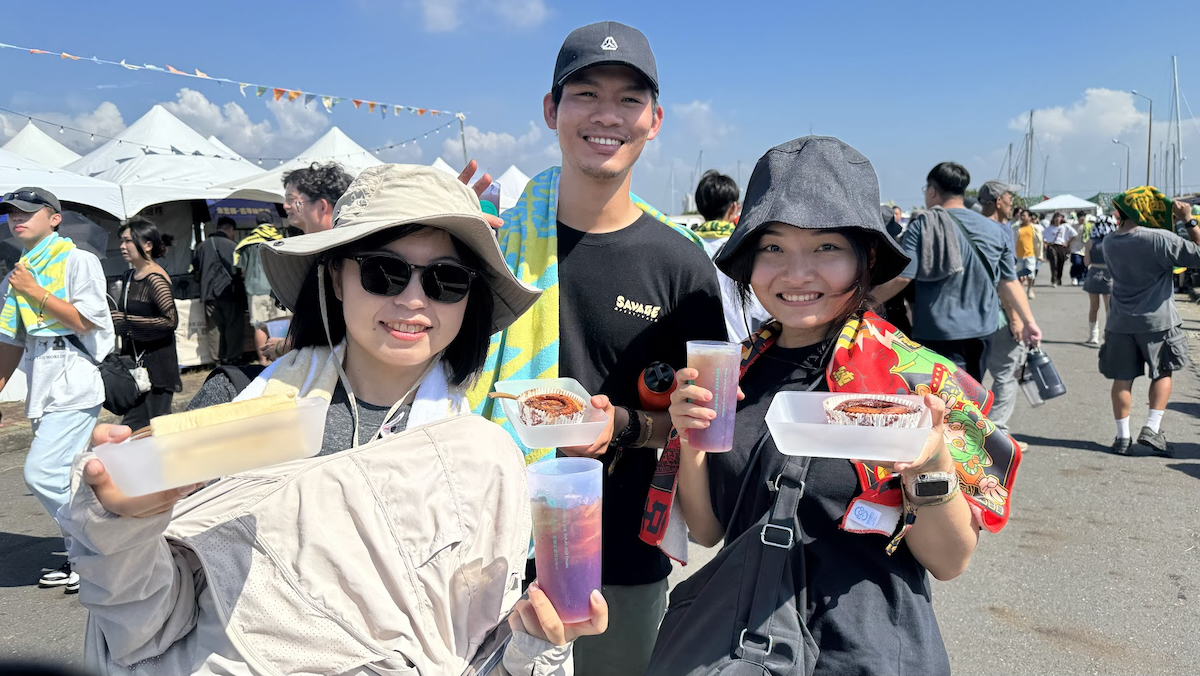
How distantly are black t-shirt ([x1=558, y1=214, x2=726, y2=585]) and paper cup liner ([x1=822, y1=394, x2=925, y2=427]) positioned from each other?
2.83 feet

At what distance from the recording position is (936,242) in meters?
5.75

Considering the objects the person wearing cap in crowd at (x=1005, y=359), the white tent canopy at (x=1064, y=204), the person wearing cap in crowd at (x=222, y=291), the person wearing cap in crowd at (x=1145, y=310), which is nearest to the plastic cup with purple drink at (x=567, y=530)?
the person wearing cap in crowd at (x=1005, y=359)

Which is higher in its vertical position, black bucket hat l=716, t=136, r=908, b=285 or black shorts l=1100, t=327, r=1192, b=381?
black bucket hat l=716, t=136, r=908, b=285

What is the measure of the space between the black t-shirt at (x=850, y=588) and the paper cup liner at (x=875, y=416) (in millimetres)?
248

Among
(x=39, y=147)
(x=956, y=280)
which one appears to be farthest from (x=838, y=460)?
(x=39, y=147)

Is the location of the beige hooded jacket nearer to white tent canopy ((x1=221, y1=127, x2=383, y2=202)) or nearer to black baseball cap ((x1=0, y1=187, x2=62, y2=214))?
black baseball cap ((x1=0, y1=187, x2=62, y2=214))

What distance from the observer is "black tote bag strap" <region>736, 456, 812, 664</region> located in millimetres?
1666

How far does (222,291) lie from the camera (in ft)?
34.4

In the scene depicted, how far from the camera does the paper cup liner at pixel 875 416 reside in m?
1.53

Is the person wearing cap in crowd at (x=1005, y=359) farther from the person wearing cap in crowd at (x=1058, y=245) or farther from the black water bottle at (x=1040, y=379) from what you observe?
the person wearing cap in crowd at (x=1058, y=245)

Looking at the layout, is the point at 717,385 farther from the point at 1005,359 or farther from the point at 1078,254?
the point at 1078,254

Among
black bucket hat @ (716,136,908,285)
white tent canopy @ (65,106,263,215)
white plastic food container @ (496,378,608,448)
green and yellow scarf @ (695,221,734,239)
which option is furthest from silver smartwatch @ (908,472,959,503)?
white tent canopy @ (65,106,263,215)

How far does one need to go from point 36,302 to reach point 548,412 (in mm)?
4274

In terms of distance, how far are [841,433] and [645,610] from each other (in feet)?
4.26
